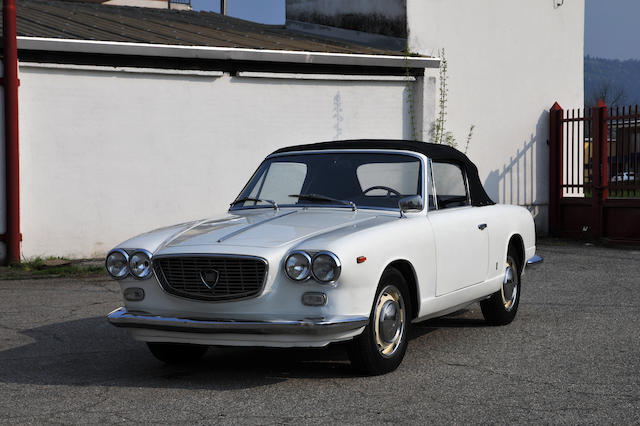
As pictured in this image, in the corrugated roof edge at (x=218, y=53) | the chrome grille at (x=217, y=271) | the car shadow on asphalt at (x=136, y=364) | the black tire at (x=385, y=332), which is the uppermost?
the corrugated roof edge at (x=218, y=53)

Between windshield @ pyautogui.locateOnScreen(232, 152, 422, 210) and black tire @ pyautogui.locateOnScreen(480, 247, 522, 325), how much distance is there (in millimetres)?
1525

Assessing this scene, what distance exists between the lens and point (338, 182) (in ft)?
22.6

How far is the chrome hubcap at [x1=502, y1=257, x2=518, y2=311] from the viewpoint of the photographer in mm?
7885

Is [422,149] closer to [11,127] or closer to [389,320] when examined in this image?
[389,320]

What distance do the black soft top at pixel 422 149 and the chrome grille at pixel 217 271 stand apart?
1949 millimetres

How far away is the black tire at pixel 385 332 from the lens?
18.6 ft

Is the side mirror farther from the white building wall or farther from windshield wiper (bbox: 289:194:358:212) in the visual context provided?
the white building wall

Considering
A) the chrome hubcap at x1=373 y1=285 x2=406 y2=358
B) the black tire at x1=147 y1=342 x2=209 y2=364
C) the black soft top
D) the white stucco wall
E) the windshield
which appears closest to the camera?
the chrome hubcap at x1=373 y1=285 x2=406 y2=358

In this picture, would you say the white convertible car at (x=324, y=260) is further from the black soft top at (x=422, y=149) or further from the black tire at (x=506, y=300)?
the black tire at (x=506, y=300)

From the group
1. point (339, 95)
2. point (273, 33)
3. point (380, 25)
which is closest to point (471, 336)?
point (339, 95)

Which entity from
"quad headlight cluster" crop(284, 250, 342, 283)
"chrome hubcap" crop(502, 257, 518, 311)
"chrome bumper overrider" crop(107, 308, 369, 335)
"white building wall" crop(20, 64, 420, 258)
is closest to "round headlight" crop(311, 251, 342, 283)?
"quad headlight cluster" crop(284, 250, 342, 283)

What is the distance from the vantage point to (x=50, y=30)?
13336 millimetres

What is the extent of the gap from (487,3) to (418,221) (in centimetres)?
1156

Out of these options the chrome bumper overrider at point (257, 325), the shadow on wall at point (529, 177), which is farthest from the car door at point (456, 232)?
the shadow on wall at point (529, 177)
